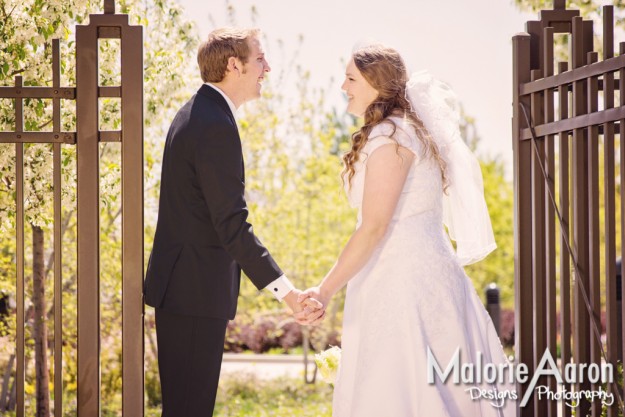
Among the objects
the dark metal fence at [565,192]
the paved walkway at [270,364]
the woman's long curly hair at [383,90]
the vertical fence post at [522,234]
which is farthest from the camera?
the paved walkway at [270,364]

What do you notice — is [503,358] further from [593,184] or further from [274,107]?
[274,107]

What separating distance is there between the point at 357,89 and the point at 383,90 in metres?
0.13

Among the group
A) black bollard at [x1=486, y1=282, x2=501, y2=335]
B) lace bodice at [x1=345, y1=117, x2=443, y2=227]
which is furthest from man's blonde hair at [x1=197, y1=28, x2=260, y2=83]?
black bollard at [x1=486, y1=282, x2=501, y2=335]

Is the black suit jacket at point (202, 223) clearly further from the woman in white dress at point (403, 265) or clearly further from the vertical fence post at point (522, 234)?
the vertical fence post at point (522, 234)

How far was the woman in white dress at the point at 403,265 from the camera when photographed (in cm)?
384

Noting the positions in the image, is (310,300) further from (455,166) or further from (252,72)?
(252,72)

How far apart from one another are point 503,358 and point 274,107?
7.76m

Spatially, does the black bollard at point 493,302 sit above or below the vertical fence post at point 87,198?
below

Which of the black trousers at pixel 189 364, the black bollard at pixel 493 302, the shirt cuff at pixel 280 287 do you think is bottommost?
the black bollard at pixel 493 302

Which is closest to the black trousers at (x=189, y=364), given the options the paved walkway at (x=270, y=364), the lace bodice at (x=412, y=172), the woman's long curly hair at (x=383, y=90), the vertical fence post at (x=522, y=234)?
the lace bodice at (x=412, y=172)

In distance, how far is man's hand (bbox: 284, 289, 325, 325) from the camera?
13.5 feet

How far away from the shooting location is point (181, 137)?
153 inches

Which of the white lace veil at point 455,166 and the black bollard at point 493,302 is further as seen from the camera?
the black bollard at point 493,302

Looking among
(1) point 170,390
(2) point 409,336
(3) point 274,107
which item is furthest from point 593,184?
(3) point 274,107
